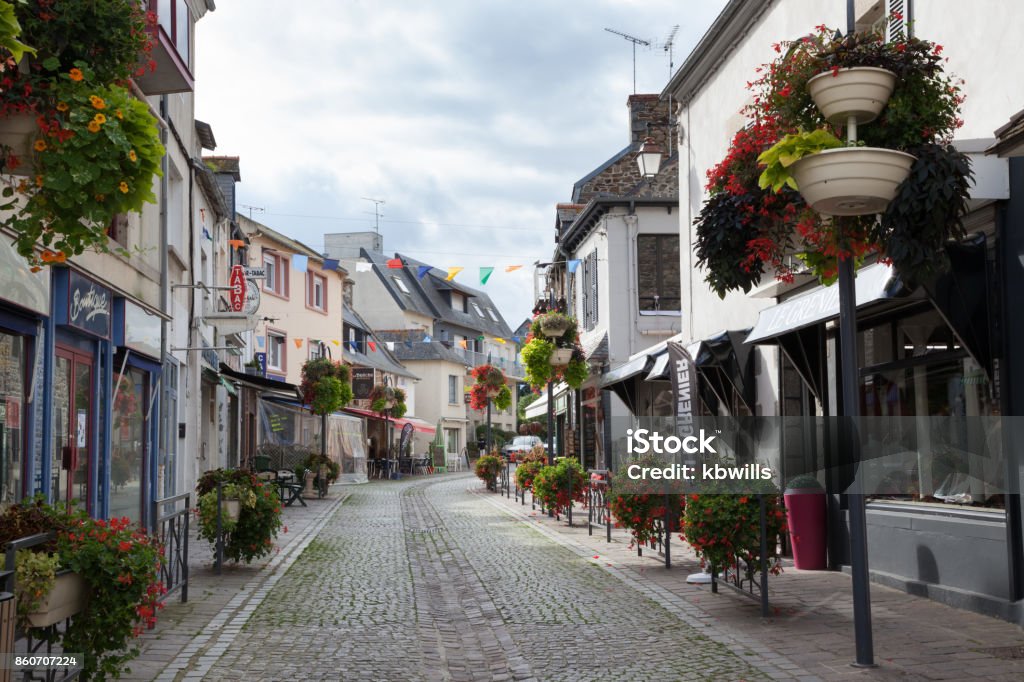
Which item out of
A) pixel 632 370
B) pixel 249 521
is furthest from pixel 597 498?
pixel 249 521

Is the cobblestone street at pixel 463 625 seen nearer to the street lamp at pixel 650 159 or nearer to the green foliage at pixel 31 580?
the green foliage at pixel 31 580

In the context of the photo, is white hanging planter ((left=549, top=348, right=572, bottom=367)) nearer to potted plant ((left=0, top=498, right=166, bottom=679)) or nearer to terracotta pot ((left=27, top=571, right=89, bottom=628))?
potted plant ((left=0, top=498, right=166, bottom=679))

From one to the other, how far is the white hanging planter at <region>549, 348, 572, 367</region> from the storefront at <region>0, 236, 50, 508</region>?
40.5 ft

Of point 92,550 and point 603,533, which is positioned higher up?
point 92,550

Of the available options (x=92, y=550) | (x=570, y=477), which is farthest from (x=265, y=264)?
(x=92, y=550)

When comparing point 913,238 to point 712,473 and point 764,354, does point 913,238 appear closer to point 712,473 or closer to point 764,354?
point 712,473

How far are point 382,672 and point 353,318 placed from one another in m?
43.4

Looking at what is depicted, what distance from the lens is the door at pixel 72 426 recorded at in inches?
419

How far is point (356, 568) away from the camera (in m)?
12.2

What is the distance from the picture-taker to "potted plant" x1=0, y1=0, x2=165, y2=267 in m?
4.69

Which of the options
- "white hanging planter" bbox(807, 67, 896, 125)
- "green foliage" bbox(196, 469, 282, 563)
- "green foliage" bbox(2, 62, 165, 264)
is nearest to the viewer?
"green foliage" bbox(2, 62, 165, 264)

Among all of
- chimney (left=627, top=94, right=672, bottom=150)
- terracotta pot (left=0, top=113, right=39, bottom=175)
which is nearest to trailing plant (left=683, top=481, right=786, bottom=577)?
terracotta pot (left=0, top=113, right=39, bottom=175)

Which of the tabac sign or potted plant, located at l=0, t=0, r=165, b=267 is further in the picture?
the tabac sign

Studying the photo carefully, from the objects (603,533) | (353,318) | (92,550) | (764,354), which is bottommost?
(603,533)
